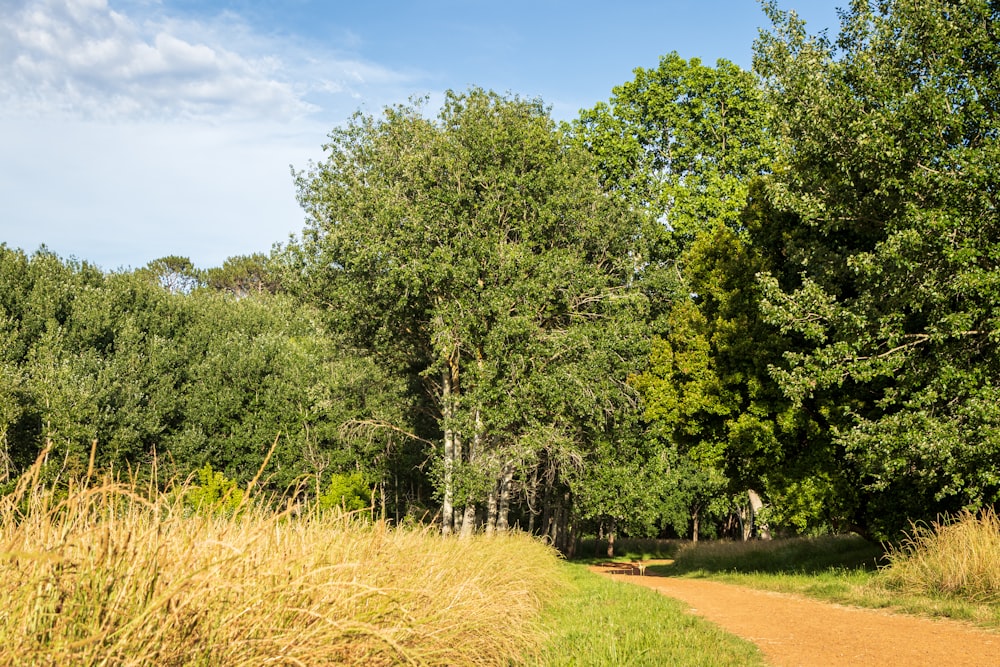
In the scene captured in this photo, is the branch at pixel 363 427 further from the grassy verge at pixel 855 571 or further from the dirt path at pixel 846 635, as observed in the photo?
the dirt path at pixel 846 635

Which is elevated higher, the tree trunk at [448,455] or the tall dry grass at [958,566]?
the tree trunk at [448,455]

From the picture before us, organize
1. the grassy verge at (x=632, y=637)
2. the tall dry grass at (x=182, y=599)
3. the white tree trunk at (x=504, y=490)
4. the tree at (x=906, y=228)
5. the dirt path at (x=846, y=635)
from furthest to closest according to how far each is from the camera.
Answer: the white tree trunk at (x=504, y=490) → the tree at (x=906, y=228) → the dirt path at (x=846, y=635) → the grassy verge at (x=632, y=637) → the tall dry grass at (x=182, y=599)

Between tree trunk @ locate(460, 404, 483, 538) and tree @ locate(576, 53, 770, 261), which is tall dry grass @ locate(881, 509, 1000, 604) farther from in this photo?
tree @ locate(576, 53, 770, 261)

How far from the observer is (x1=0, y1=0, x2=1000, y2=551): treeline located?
1296 cm

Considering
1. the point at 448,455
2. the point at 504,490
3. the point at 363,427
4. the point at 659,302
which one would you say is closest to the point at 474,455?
the point at 448,455

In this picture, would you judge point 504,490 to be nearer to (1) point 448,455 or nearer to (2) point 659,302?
(1) point 448,455

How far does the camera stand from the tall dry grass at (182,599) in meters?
3.37

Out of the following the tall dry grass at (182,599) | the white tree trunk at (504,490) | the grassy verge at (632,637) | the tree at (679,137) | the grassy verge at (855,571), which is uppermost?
the tree at (679,137)

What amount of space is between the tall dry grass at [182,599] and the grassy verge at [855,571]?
25.1 ft

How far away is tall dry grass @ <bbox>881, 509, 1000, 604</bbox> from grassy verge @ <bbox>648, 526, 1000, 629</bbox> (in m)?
0.01

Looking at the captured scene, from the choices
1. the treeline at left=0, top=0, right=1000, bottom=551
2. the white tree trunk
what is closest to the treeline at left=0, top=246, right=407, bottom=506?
the treeline at left=0, top=0, right=1000, bottom=551

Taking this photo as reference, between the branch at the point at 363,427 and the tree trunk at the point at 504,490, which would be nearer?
the tree trunk at the point at 504,490

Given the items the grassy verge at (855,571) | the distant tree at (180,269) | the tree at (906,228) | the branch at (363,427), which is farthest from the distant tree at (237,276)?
the tree at (906,228)

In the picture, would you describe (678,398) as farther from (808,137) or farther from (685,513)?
(685,513)
